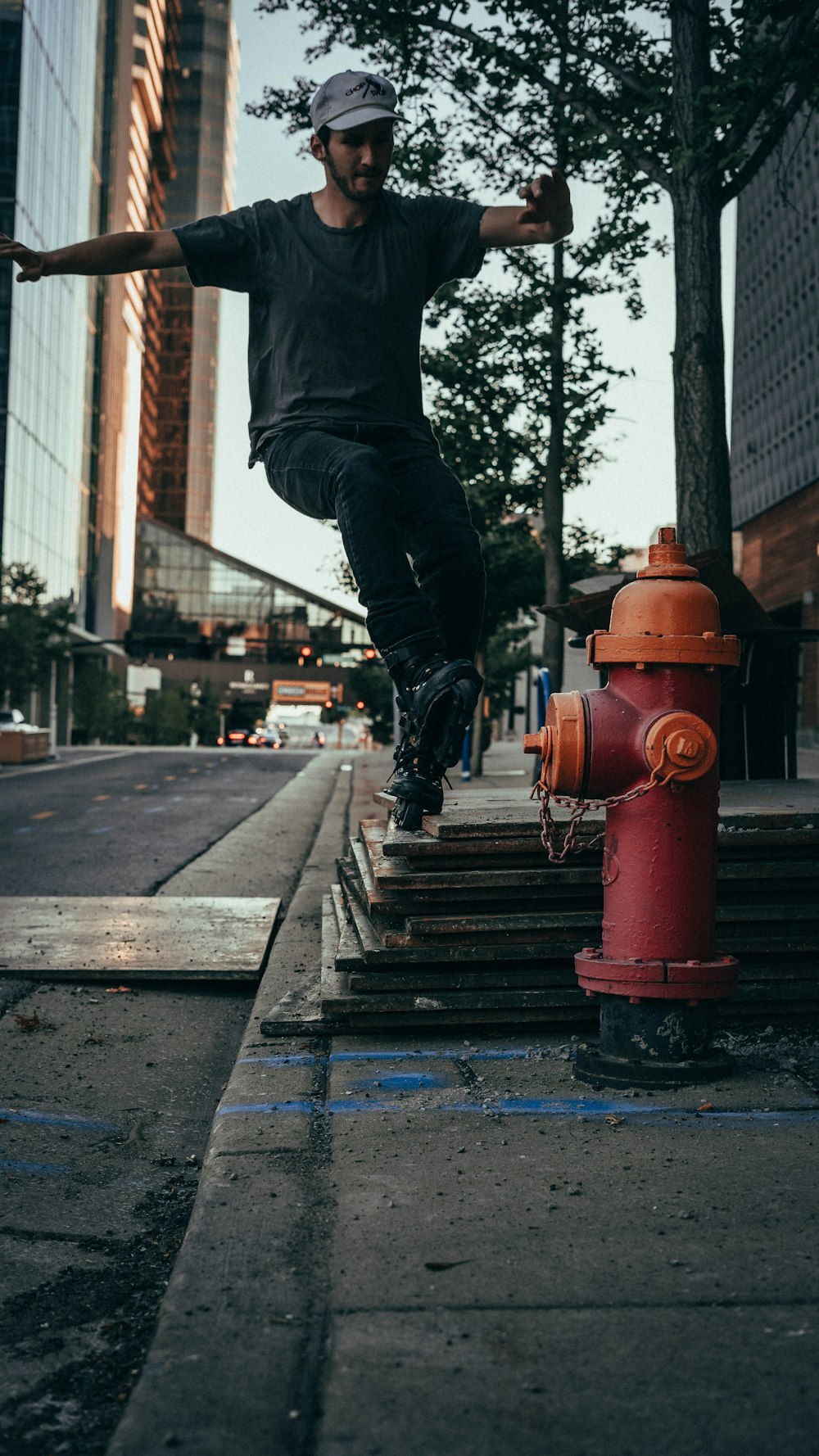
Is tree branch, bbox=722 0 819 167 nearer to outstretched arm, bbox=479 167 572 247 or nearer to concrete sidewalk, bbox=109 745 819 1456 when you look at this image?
outstretched arm, bbox=479 167 572 247

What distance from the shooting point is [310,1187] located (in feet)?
7.28

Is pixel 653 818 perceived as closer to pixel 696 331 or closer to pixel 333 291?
pixel 333 291

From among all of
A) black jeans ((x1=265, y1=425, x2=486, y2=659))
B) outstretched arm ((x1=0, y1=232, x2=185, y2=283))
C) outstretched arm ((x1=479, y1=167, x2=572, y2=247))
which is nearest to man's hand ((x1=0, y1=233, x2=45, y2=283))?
outstretched arm ((x1=0, y1=232, x2=185, y2=283))

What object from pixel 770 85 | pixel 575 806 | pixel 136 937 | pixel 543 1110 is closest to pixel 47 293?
pixel 770 85

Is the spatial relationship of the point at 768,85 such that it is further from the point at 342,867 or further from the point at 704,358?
the point at 342,867

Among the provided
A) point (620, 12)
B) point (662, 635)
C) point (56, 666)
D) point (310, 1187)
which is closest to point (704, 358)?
point (620, 12)

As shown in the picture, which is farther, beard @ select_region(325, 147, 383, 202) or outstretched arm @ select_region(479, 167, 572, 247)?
beard @ select_region(325, 147, 383, 202)

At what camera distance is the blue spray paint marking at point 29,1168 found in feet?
8.84

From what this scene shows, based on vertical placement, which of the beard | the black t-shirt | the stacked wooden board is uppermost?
the beard

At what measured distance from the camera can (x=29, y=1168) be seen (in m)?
2.71

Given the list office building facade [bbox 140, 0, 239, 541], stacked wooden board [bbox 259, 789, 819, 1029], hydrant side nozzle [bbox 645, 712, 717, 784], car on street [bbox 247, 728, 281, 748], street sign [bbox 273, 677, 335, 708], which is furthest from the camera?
office building facade [bbox 140, 0, 239, 541]

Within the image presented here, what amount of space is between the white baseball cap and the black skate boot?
1.35 m

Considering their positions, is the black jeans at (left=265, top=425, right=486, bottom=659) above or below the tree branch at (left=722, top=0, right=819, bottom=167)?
below

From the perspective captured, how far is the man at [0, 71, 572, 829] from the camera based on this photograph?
351cm
